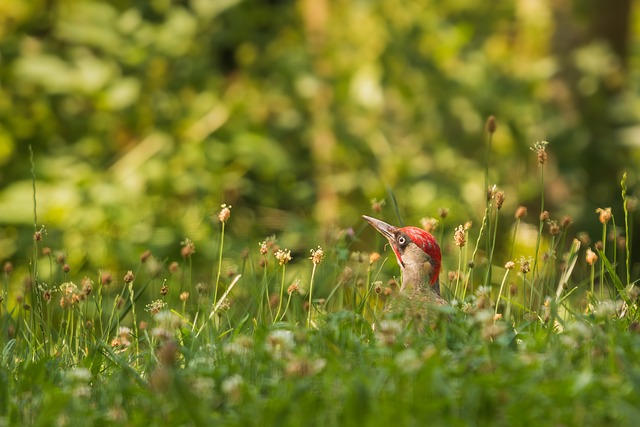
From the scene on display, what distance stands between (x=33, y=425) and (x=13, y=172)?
6343 millimetres

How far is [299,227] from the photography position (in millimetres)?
7387

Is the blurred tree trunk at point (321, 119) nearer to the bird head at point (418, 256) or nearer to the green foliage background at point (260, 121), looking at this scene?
the green foliage background at point (260, 121)

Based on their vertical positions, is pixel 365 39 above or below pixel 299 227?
above

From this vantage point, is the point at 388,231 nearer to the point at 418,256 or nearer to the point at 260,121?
the point at 418,256

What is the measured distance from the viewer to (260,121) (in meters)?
8.88

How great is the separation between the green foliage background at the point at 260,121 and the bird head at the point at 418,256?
3197 mm

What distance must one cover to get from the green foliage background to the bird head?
126 inches

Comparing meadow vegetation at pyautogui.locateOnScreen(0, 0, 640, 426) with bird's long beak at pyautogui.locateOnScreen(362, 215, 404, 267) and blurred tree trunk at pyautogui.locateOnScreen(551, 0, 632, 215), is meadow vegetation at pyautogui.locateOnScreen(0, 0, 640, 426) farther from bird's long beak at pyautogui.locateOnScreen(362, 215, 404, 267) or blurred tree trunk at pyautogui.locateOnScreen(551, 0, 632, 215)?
bird's long beak at pyautogui.locateOnScreen(362, 215, 404, 267)

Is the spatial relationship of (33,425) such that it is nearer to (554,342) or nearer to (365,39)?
(554,342)

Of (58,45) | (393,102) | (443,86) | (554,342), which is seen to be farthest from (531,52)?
(554,342)

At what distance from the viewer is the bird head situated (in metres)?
4.15

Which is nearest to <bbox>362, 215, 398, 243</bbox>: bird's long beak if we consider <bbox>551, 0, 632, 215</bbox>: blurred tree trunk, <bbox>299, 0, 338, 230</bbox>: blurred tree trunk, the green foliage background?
the green foliage background

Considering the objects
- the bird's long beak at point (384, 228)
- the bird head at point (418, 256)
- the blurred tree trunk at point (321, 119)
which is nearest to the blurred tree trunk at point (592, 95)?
the blurred tree trunk at point (321, 119)

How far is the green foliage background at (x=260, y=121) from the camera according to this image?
8078 mm
